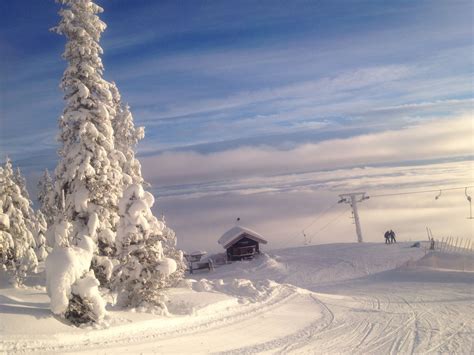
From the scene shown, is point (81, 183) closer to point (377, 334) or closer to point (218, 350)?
point (218, 350)

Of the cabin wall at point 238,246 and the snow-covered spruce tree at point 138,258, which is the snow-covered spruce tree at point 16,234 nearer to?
the snow-covered spruce tree at point 138,258

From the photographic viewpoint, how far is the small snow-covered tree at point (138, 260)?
1959 cm

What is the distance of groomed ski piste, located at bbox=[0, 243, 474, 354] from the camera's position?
14.3m

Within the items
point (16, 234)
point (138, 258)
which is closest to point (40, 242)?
point (16, 234)

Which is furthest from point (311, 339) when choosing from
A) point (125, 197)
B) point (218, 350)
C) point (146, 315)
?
point (125, 197)

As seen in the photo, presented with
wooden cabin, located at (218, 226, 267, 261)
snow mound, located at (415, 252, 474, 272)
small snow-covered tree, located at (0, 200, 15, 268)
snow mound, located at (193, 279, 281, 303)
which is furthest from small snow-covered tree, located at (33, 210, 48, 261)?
snow mound, located at (415, 252, 474, 272)

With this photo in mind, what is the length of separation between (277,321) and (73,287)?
993 cm

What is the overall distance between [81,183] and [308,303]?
49.3ft

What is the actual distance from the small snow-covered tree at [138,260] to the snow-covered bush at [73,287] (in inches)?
161

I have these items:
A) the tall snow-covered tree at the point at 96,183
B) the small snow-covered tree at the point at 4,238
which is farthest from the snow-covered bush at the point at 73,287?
the small snow-covered tree at the point at 4,238

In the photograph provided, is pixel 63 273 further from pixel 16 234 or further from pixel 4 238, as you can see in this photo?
pixel 16 234

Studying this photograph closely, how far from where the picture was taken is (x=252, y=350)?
14.9 metres

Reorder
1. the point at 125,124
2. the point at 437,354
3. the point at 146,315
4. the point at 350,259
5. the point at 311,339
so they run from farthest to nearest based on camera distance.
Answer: the point at 350,259, the point at 125,124, the point at 146,315, the point at 311,339, the point at 437,354

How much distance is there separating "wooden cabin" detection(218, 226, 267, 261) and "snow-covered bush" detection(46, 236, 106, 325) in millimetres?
39012
